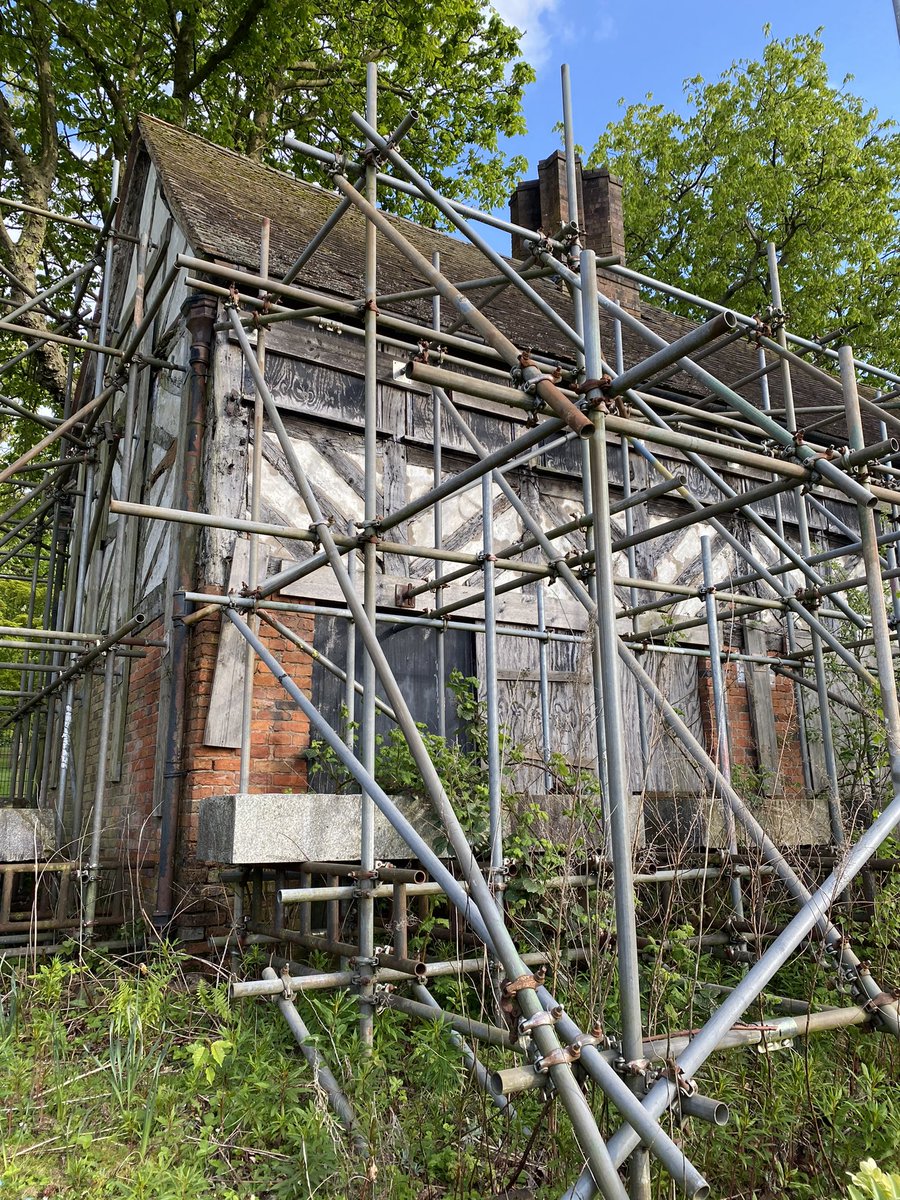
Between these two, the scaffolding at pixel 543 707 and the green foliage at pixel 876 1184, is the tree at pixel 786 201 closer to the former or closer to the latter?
the scaffolding at pixel 543 707

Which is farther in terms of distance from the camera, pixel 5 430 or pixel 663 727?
pixel 5 430

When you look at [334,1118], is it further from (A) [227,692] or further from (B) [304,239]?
(B) [304,239]

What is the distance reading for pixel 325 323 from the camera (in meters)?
6.59

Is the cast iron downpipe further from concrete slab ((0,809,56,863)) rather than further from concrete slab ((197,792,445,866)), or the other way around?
concrete slab ((197,792,445,866))

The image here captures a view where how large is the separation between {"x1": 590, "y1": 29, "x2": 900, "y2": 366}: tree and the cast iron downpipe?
12.4m

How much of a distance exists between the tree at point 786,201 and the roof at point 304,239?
695 cm

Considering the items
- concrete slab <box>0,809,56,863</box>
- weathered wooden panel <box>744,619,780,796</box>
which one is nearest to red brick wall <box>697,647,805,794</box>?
weathered wooden panel <box>744,619,780,796</box>

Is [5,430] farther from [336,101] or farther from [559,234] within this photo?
[559,234]

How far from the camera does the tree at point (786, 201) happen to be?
1731 centimetres

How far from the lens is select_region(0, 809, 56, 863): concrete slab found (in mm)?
6285

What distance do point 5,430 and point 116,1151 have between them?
1414cm

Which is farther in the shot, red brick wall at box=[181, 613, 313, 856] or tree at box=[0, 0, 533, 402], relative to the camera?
tree at box=[0, 0, 533, 402]

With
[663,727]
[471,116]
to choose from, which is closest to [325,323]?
[663,727]

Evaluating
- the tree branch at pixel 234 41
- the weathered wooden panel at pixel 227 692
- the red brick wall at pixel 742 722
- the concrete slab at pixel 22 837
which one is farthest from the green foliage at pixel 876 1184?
the tree branch at pixel 234 41
